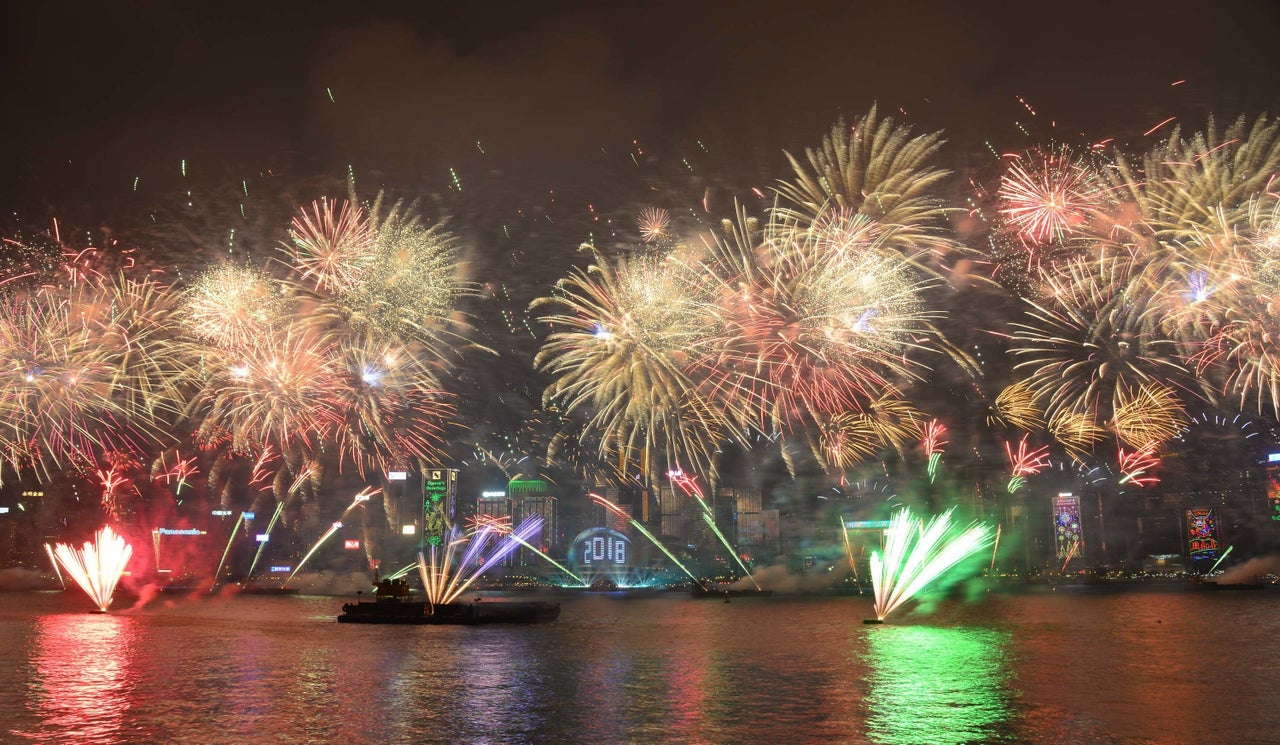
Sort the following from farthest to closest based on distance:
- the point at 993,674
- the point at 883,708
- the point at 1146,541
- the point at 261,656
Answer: the point at 1146,541 < the point at 261,656 < the point at 993,674 < the point at 883,708

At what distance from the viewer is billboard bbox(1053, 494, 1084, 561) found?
17738 cm

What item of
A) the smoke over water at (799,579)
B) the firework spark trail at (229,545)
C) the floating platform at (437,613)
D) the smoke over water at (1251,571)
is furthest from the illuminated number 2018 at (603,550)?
the floating platform at (437,613)

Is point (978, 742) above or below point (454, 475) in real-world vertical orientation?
below

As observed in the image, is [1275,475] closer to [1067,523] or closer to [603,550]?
[1067,523]

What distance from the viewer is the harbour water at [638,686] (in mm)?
17047

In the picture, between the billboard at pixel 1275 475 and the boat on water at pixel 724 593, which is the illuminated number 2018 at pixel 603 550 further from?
the billboard at pixel 1275 475

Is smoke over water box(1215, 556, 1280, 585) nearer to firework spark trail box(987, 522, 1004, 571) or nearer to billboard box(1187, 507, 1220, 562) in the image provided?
billboard box(1187, 507, 1220, 562)

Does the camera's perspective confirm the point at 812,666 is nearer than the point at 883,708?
No

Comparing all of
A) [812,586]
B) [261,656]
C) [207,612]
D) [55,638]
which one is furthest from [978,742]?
[812,586]

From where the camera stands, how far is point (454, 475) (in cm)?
8881

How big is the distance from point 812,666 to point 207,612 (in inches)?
2076

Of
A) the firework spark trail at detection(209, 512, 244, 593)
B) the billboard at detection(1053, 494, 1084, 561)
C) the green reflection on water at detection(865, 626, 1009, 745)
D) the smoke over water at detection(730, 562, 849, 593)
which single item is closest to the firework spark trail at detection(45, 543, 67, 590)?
the firework spark trail at detection(209, 512, 244, 593)

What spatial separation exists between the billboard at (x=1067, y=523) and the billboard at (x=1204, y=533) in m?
18.9

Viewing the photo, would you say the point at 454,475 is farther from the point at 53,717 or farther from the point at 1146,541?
the point at 1146,541
